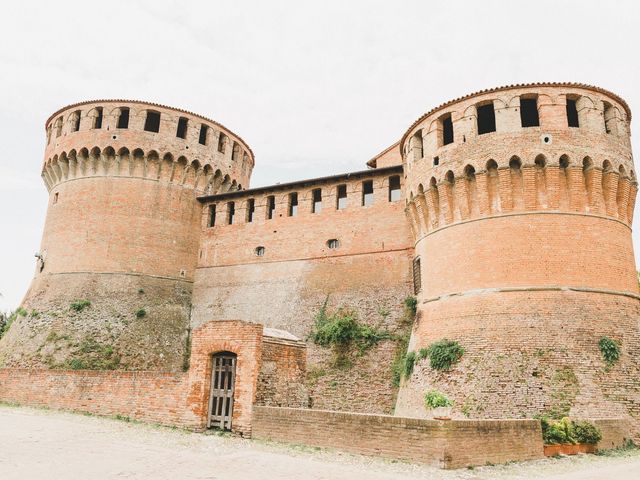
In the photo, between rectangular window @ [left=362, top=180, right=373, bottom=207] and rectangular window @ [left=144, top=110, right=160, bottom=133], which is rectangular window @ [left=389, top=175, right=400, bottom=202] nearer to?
rectangular window @ [left=362, top=180, right=373, bottom=207]

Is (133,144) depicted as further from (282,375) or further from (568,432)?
(568,432)

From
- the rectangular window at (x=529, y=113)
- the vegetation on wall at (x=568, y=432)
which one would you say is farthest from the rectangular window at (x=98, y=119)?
the vegetation on wall at (x=568, y=432)

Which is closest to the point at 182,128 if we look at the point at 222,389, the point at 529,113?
the point at 529,113

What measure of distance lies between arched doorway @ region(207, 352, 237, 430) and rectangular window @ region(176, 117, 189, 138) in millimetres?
17570

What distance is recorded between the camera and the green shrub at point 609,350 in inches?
592

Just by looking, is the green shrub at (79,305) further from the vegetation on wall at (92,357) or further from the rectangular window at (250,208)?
the rectangular window at (250,208)

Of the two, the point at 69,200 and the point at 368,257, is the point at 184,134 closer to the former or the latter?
the point at 69,200

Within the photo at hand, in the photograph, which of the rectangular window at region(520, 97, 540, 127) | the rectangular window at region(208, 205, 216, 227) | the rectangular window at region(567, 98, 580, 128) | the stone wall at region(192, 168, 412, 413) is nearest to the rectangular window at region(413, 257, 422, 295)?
Answer: the stone wall at region(192, 168, 412, 413)

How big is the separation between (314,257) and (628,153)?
13.4m

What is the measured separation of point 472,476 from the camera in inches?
353

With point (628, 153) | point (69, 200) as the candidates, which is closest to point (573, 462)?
point (628, 153)

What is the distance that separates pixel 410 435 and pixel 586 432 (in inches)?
220

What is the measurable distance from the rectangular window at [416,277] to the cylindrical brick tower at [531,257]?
112 centimetres

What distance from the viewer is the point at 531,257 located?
54.3 feet
